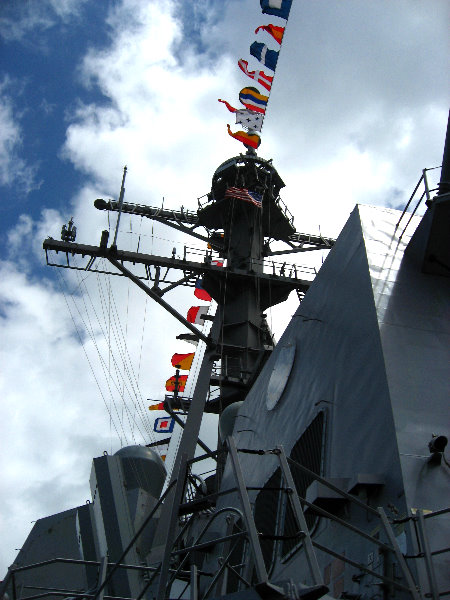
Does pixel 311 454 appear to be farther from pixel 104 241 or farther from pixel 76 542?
pixel 104 241

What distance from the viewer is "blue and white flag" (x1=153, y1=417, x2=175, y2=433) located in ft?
68.0

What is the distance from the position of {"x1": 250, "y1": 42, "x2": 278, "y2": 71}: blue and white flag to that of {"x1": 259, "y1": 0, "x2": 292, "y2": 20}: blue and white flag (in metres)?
1.37

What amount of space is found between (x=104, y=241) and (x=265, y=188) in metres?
4.83

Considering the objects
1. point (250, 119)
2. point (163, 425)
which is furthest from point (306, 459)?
point (163, 425)

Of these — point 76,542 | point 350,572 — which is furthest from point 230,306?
point 350,572

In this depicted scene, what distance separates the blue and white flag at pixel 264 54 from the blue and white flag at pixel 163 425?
38.2ft

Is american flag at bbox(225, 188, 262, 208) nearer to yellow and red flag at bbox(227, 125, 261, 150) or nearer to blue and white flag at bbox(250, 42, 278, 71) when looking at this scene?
yellow and red flag at bbox(227, 125, 261, 150)

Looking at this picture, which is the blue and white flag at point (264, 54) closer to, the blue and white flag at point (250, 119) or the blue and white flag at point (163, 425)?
the blue and white flag at point (250, 119)

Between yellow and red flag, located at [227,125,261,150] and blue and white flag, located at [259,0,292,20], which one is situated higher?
blue and white flag, located at [259,0,292,20]

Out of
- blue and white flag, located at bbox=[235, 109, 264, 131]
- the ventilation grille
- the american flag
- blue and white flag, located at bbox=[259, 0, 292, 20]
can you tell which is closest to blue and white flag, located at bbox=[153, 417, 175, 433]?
the american flag

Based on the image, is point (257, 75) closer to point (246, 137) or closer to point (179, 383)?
point (246, 137)

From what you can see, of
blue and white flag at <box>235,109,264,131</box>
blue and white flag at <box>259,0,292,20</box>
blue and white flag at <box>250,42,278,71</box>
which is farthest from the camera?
blue and white flag at <box>235,109,264,131</box>

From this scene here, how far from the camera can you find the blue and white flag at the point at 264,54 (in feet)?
49.4

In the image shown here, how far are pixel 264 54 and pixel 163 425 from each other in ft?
40.4
